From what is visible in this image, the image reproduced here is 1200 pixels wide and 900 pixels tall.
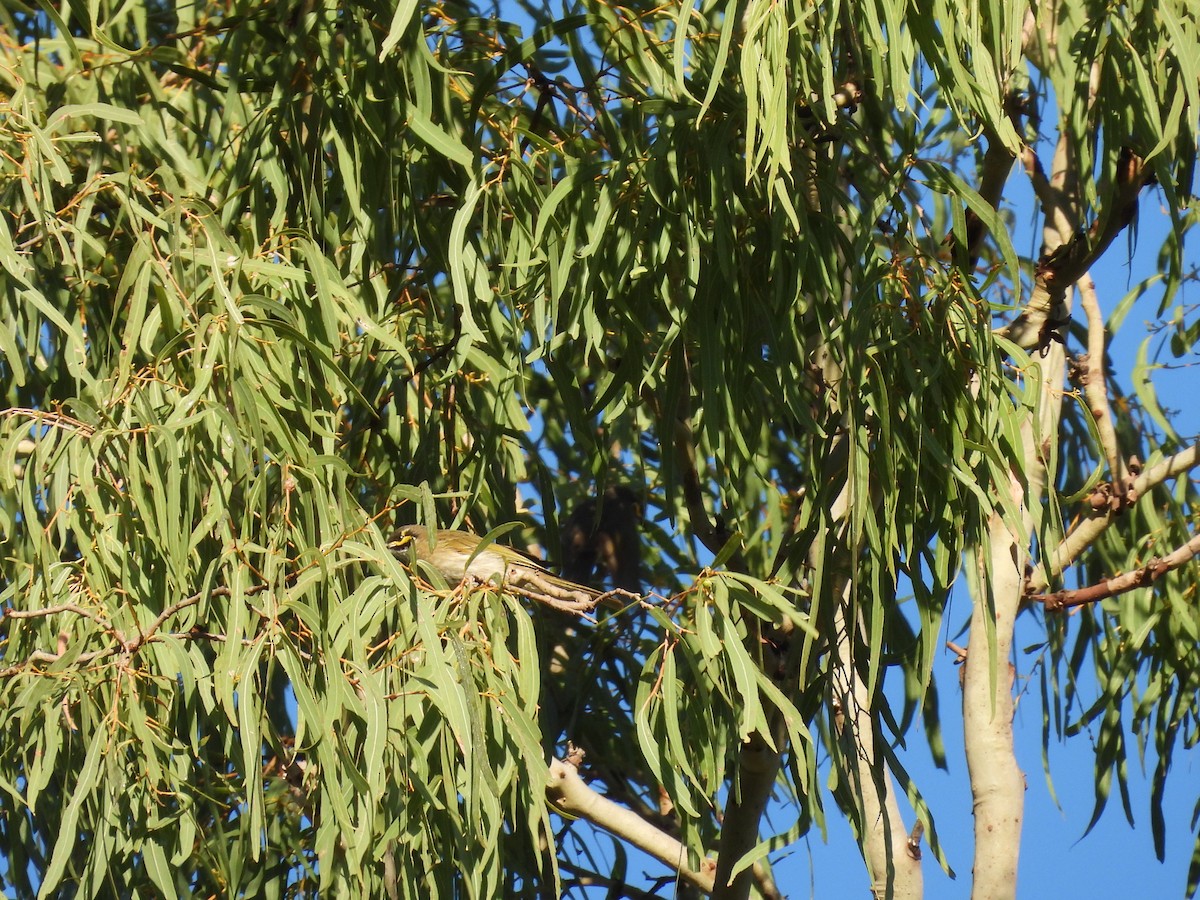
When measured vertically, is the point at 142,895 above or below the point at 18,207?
below

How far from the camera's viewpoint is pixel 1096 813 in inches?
112

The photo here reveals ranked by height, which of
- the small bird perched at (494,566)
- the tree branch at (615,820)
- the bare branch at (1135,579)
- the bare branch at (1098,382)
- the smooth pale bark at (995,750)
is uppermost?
the bare branch at (1098,382)

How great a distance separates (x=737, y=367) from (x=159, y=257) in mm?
772

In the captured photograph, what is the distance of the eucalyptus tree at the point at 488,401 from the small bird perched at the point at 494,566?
0.05m

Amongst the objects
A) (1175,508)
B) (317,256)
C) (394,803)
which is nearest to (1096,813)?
(1175,508)

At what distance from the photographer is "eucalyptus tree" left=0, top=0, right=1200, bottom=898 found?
1803 millimetres

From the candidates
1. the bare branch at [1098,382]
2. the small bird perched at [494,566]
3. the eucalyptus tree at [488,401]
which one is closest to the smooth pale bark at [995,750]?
the eucalyptus tree at [488,401]

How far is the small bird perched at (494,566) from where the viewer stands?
1813 mm

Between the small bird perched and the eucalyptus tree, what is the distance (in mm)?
48

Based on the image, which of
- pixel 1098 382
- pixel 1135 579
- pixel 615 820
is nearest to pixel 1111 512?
pixel 1135 579

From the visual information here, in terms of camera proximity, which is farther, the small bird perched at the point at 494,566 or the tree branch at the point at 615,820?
the tree branch at the point at 615,820

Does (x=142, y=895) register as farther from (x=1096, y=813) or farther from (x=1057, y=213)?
(x=1057, y=213)

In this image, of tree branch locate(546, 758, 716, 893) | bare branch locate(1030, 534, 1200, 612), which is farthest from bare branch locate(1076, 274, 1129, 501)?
tree branch locate(546, 758, 716, 893)

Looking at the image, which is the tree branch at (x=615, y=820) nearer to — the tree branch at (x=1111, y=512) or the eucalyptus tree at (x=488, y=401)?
the eucalyptus tree at (x=488, y=401)
